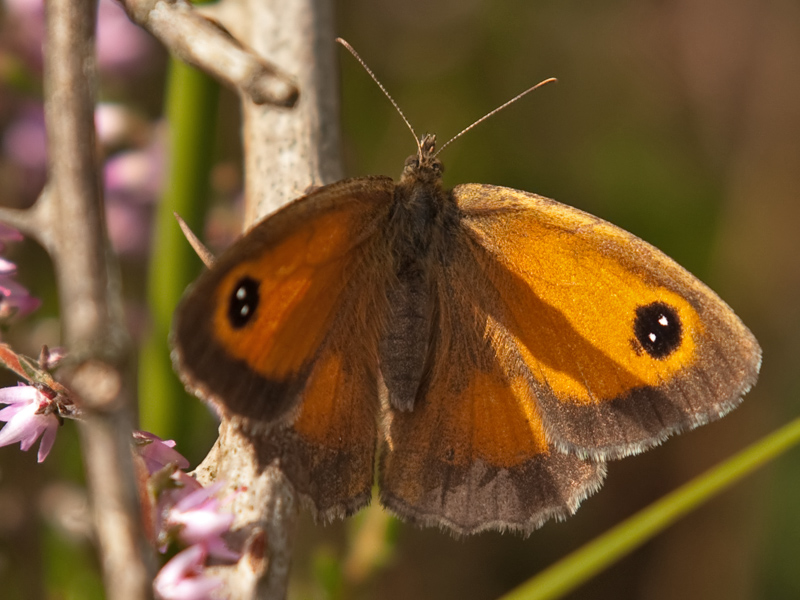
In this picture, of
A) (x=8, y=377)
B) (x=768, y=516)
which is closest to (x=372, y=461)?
(x=8, y=377)

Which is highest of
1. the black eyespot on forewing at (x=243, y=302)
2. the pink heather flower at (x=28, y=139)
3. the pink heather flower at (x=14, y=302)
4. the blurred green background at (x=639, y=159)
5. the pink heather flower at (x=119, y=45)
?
the pink heather flower at (x=119, y=45)

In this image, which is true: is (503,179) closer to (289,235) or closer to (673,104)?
(673,104)

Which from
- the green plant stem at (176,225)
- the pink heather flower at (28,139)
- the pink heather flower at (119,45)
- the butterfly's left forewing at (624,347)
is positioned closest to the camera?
the butterfly's left forewing at (624,347)

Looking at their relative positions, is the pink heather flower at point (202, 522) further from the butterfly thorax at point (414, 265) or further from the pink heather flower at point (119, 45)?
the pink heather flower at point (119, 45)

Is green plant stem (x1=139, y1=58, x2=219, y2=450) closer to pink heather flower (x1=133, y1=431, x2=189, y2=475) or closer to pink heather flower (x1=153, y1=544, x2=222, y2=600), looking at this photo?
pink heather flower (x1=133, y1=431, x2=189, y2=475)

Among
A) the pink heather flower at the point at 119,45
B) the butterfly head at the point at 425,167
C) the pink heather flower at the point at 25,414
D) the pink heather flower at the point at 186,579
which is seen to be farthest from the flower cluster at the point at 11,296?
the pink heather flower at the point at 119,45

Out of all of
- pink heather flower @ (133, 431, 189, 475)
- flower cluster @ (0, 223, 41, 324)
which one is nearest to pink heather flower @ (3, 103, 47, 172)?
flower cluster @ (0, 223, 41, 324)
